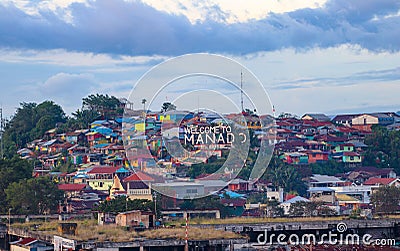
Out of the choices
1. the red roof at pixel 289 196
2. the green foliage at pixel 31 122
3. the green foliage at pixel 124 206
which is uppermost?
the green foliage at pixel 31 122

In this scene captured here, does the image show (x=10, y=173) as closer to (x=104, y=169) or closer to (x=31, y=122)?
(x=104, y=169)

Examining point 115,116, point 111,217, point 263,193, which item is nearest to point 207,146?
point 263,193

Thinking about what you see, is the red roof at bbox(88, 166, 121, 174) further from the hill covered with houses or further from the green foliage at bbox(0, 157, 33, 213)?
the green foliage at bbox(0, 157, 33, 213)

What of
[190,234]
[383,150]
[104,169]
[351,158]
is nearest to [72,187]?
[104,169]

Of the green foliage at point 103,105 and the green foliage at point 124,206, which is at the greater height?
the green foliage at point 103,105

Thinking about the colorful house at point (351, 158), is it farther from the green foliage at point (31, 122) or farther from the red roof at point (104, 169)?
the green foliage at point (31, 122)

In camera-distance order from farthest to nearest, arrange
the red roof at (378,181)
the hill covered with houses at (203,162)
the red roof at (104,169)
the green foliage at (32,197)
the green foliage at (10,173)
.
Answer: the red roof at (104,169), the red roof at (378,181), the hill covered with houses at (203,162), the green foliage at (10,173), the green foliage at (32,197)

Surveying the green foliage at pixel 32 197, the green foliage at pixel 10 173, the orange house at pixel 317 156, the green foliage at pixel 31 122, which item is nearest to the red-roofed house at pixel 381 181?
the orange house at pixel 317 156

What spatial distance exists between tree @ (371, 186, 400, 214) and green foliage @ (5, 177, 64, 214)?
9501 millimetres

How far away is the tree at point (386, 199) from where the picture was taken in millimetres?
27969

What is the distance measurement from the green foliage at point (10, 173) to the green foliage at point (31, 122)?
774 inches

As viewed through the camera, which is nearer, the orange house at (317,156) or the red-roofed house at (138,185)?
the red-roofed house at (138,185)

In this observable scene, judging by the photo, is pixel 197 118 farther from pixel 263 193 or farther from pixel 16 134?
pixel 16 134

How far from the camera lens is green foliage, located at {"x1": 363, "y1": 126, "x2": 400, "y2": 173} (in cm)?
4209
